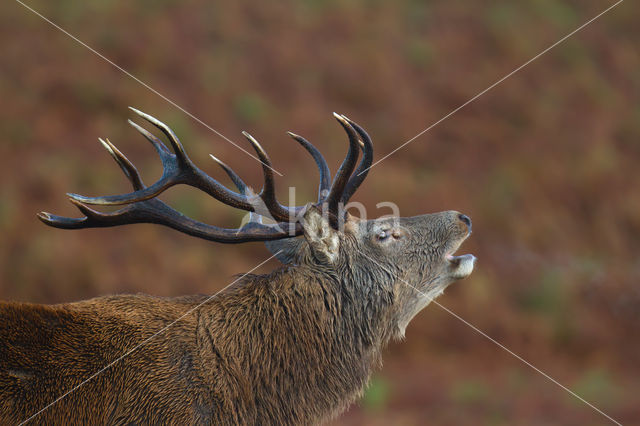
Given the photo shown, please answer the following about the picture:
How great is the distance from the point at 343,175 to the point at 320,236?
17.2 inches

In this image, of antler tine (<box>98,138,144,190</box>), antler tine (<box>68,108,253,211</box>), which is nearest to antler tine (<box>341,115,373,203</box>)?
antler tine (<box>68,108,253,211</box>)

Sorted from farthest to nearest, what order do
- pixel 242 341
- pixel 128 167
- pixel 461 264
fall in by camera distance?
1. pixel 461 264
2. pixel 128 167
3. pixel 242 341

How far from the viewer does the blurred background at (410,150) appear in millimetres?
11844

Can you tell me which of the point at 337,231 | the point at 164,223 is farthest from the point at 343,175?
the point at 164,223

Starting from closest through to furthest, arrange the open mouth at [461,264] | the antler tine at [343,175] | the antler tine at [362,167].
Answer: the antler tine at [343,175]
the open mouth at [461,264]
the antler tine at [362,167]

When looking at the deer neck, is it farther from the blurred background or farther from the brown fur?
the blurred background

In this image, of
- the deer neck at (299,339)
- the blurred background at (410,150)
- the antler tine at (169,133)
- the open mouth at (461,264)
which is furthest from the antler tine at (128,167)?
the blurred background at (410,150)

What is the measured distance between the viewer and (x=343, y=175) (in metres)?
4.80

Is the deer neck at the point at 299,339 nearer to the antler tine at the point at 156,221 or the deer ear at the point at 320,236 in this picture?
the deer ear at the point at 320,236

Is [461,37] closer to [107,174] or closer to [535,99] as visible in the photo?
[535,99]

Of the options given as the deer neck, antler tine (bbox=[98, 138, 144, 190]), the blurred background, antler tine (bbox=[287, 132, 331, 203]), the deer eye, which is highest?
antler tine (bbox=[98, 138, 144, 190])

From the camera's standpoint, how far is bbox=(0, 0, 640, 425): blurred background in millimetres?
11844

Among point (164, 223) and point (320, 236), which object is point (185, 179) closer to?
point (164, 223)

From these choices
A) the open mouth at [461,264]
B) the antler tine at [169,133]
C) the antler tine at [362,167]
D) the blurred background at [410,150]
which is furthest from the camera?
the blurred background at [410,150]
